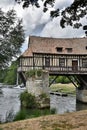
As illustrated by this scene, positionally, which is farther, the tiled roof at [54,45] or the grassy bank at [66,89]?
the grassy bank at [66,89]

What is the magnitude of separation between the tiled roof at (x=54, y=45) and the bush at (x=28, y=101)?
850 cm

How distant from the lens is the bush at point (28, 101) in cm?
3653

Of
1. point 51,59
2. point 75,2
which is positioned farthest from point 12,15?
point 51,59

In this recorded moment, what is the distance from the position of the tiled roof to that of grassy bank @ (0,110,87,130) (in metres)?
33.9

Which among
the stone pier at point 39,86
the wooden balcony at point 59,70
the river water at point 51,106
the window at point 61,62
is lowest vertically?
the river water at point 51,106

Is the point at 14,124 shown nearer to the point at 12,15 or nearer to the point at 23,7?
the point at 23,7

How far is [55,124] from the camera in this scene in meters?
10.4

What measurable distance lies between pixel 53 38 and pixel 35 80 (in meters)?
11.6

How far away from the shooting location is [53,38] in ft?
161

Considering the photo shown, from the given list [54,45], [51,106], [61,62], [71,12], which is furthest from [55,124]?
[54,45]

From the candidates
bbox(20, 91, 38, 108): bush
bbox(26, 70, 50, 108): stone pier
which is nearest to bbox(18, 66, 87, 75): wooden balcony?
bbox(26, 70, 50, 108): stone pier

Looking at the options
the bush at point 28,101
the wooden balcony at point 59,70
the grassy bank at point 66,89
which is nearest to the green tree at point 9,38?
the bush at point 28,101

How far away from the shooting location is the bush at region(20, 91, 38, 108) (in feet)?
120

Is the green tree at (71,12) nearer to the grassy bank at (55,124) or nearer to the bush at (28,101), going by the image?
the grassy bank at (55,124)
